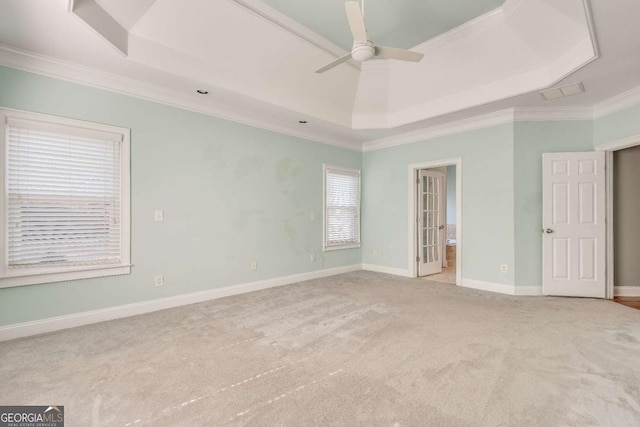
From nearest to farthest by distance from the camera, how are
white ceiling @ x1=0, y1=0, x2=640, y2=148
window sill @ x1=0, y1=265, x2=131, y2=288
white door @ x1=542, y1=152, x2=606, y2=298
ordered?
white ceiling @ x1=0, y1=0, x2=640, y2=148 → window sill @ x1=0, y1=265, x2=131, y2=288 → white door @ x1=542, y1=152, x2=606, y2=298

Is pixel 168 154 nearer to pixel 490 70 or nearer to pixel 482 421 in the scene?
pixel 482 421

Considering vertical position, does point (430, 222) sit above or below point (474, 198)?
below

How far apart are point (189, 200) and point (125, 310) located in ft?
4.74

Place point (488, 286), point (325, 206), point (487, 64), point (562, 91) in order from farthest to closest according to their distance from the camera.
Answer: point (325, 206) → point (488, 286) → point (487, 64) → point (562, 91)

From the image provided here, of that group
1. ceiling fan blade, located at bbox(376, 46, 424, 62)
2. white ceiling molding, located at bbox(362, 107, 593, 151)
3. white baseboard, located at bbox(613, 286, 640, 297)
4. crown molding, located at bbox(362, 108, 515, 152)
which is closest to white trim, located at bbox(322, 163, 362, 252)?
crown molding, located at bbox(362, 108, 515, 152)

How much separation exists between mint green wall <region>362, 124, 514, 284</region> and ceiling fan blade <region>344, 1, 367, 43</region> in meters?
3.07

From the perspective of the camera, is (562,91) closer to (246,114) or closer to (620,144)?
(620,144)

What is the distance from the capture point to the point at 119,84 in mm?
3271

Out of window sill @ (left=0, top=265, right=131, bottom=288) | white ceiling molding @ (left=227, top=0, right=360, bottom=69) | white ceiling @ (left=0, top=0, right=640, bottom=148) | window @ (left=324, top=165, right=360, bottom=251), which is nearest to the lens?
white ceiling @ (left=0, top=0, right=640, bottom=148)

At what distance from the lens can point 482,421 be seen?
1.68 m

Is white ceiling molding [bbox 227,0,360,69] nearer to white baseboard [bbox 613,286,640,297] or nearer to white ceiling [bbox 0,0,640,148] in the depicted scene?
white ceiling [bbox 0,0,640,148]

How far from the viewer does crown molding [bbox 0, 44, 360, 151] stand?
109 inches

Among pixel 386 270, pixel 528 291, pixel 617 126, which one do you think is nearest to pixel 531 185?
pixel 617 126

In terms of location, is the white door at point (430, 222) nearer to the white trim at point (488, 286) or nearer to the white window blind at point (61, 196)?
the white trim at point (488, 286)
